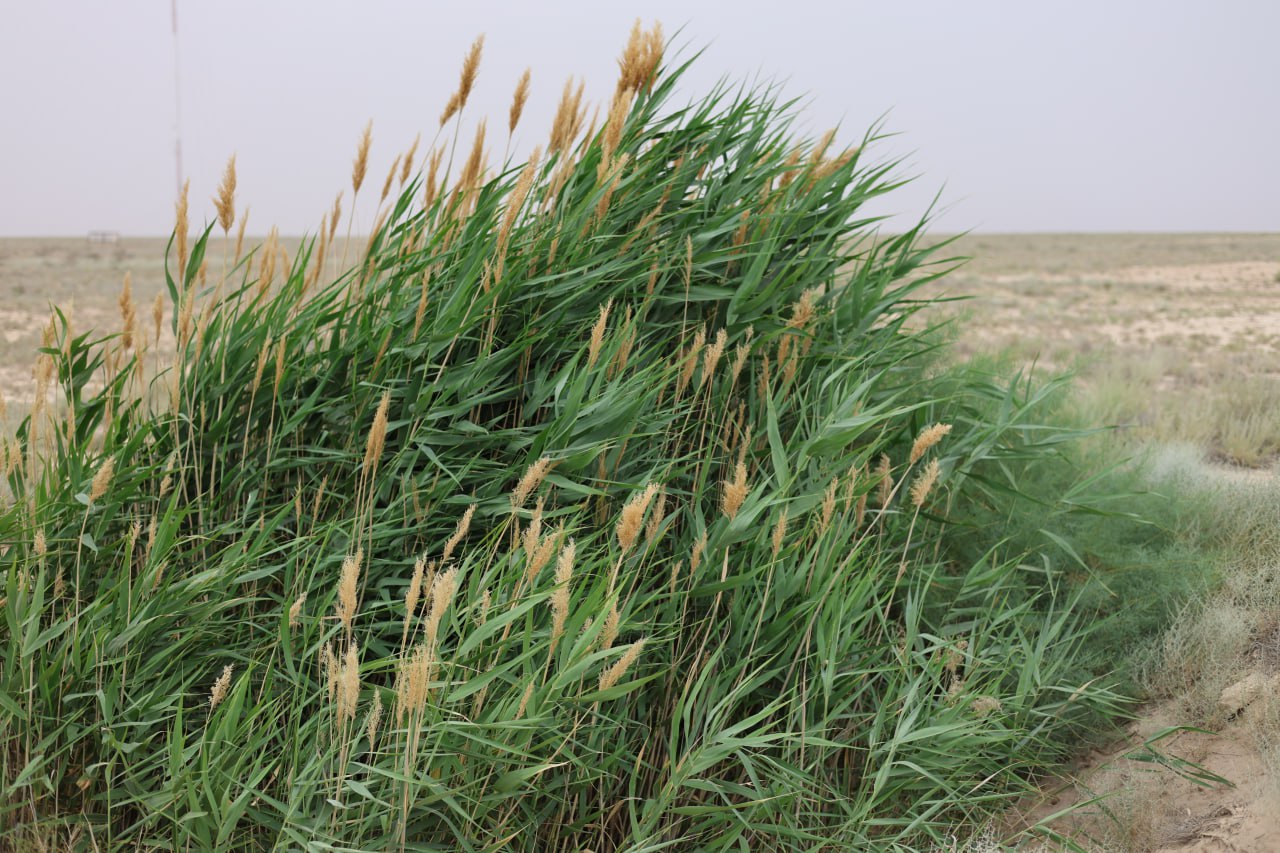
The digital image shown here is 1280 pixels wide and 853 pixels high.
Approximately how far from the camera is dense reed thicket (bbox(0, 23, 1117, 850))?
7.39 ft

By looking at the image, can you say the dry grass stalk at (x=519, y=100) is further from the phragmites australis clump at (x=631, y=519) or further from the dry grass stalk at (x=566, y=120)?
the phragmites australis clump at (x=631, y=519)

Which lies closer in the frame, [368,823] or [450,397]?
[368,823]

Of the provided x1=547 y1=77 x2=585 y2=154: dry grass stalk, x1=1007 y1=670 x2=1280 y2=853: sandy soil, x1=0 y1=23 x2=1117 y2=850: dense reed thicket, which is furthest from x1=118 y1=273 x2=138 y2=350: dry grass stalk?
x1=1007 y1=670 x2=1280 y2=853: sandy soil

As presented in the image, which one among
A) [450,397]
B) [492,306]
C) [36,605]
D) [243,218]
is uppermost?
[243,218]

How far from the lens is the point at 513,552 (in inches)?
95.5

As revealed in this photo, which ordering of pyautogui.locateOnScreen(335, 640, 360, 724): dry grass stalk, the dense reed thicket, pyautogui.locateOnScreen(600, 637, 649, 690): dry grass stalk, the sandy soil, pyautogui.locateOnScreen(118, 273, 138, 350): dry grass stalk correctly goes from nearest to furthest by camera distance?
pyautogui.locateOnScreen(335, 640, 360, 724): dry grass stalk < pyautogui.locateOnScreen(600, 637, 649, 690): dry grass stalk < the dense reed thicket < pyautogui.locateOnScreen(118, 273, 138, 350): dry grass stalk < the sandy soil

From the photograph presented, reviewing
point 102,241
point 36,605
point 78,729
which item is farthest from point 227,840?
point 102,241

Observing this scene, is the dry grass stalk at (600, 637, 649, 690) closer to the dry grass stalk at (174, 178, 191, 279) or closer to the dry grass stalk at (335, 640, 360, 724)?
the dry grass stalk at (335, 640, 360, 724)

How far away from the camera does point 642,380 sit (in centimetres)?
279

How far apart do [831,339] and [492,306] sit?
4.41 feet

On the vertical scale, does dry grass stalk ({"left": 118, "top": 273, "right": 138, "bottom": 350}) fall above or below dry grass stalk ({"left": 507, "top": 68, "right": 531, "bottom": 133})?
below

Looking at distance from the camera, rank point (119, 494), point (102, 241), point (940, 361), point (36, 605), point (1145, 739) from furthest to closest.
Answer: point (102, 241)
point (940, 361)
point (1145, 739)
point (119, 494)
point (36, 605)

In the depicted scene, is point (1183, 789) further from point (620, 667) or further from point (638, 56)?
point (638, 56)

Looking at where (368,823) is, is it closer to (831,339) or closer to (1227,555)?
(831,339)
